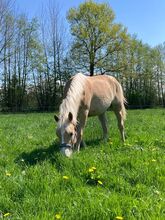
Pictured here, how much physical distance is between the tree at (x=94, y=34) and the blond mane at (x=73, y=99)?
119 feet

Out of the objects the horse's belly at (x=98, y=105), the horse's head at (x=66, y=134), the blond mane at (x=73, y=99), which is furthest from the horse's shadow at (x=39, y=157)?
the horse's belly at (x=98, y=105)

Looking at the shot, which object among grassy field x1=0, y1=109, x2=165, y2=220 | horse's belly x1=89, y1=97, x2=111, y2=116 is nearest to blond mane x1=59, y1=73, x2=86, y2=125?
horse's belly x1=89, y1=97, x2=111, y2=116

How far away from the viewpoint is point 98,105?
25.9 feet

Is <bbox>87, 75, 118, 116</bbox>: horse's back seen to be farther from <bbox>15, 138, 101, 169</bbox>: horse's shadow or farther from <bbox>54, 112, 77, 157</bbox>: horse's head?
<bbox>54, 112, 77, 157</bbox>: horse's head

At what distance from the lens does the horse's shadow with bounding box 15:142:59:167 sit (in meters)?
5.52

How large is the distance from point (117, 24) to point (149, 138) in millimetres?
39261

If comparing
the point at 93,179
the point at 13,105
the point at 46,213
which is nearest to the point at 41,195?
the point at 46,213

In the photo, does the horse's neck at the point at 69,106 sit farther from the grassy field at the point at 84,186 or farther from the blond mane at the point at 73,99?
the grassy field at the point at 84,186

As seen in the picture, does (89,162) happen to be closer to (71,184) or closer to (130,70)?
(71,184)

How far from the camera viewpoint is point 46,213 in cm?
322

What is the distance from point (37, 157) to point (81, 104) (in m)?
1.67

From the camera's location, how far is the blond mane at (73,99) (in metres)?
5.94

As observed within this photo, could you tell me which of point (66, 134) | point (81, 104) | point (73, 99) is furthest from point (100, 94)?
point (66, 134)

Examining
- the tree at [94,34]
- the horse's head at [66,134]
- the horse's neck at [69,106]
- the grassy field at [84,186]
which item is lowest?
the grassy field at [84,186]
